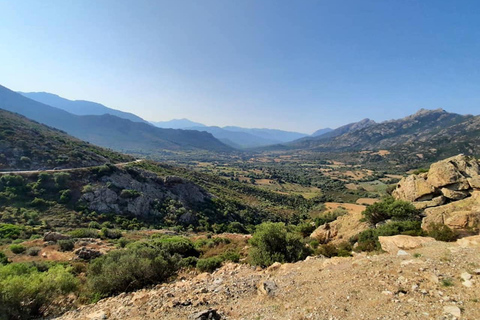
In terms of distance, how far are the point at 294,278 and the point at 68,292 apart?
36.8 feet

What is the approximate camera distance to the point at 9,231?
23469mm

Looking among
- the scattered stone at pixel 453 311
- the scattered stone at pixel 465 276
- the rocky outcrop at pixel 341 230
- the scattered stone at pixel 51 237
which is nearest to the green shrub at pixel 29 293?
the scattered stone at pixel 51 237

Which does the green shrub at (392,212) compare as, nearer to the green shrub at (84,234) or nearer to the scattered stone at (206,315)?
the scattered stone at (206,315)

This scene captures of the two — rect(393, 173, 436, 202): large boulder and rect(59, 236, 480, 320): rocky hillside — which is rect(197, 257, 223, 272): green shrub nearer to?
rect(59, 236, 480, 320): rocky hillside

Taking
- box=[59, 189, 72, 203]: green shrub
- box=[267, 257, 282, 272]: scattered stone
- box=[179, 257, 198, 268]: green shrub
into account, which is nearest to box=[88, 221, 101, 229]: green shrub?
box=[59, 189, 72, 203]: green shrub

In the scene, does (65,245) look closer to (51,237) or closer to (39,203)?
(51,237)

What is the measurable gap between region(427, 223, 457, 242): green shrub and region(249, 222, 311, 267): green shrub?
7.40 m

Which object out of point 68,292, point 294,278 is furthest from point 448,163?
point 68,292

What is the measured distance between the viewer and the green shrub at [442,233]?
1240 centimetres

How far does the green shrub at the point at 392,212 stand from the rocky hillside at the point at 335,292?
6294 millimetres

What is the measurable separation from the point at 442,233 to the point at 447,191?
27.4 ft

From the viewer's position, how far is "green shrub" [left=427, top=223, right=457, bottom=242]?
12.4 m

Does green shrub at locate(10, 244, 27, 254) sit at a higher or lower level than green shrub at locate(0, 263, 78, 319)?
lower

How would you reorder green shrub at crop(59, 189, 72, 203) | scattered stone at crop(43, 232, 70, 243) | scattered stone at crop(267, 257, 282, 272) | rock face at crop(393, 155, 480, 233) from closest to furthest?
1. scattered stone at crop(267, 257, 282, 272)
2. rock face at crop(393, 155, 480, 233)
3. scattered stone at crop(43, 232, 70, 243)
4. green shrub at crop(59, 189, 72, 203)
